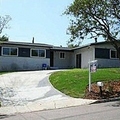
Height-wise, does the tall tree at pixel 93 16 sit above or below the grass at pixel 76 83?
above

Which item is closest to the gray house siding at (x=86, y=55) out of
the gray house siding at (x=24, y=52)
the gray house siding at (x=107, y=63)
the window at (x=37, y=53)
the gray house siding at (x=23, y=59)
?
the gray house siding at (x=107, y=63)

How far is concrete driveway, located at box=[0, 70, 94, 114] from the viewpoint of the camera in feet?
45.6

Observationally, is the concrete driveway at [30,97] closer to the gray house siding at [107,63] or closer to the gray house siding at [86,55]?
the gray house siding at [107,63]

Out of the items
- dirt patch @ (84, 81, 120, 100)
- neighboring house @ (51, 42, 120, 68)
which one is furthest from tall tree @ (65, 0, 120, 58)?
neighboring house @ (51, 42, 120, 68)

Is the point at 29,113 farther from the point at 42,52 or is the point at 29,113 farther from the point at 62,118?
the point at 42,52

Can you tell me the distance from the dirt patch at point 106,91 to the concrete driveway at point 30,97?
42.2 inches

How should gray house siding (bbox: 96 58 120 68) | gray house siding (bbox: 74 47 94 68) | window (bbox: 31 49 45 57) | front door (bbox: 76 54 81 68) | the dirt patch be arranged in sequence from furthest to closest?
1. front door (bbox: 76 54 81 68)
2. window (bbox: 31 49 45 57)
3. gray house siding (bbox: 74 47 94 68)
4. gray house siding (bbox: 96 58 120 68)
5. the dirt patch

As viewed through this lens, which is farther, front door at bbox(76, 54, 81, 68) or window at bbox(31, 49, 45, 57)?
front door at bbox(76, 54, 81, 68)

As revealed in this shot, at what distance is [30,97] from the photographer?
16797 mm

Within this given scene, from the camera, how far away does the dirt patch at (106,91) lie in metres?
15.6

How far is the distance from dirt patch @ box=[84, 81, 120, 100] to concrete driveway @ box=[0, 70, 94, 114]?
3.51 ft

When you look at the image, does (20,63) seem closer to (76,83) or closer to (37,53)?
(37,53)

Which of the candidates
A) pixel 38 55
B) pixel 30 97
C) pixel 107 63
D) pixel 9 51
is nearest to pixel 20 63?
pixel 9 51

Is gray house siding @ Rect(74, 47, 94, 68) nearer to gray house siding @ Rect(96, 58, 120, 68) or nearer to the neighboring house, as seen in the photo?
the neighboring house
